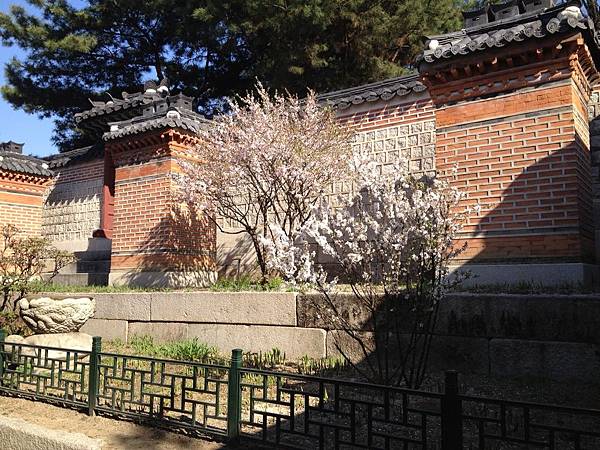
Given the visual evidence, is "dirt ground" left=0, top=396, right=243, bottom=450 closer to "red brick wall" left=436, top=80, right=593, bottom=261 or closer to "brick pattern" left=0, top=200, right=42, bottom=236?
"red brick wall" left=436, top=80, right=593, bottom=261

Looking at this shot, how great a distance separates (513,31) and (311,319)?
4.39m

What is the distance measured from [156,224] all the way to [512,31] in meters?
7.27

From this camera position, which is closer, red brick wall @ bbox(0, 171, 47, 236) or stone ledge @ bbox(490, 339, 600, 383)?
stone ledge @ bbox(490, 339, 600, 383)

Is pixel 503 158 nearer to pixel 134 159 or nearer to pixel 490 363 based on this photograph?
pixel 490 363

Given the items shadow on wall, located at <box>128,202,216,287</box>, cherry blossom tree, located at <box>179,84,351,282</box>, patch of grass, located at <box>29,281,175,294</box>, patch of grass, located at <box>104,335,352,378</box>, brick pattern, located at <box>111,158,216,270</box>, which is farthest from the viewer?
brick pattern, located at <box>111,158,216,270</box>

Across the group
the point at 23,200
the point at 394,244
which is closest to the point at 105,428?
the point at 394,244

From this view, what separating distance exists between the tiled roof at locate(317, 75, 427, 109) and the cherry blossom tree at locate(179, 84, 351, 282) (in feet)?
1.89

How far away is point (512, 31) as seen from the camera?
6.17 m

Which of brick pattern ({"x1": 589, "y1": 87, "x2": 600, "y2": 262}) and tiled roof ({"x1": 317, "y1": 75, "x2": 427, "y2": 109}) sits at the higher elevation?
tiled roof ({"x1": 317, "y1": 75, "x2": 427, "y2": 109})

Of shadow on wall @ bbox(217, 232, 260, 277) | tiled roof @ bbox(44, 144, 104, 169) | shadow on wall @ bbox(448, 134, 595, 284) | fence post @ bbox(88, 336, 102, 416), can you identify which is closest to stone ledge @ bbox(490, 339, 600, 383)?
shadow on wall @ bbox(448, 134, 595, 284)

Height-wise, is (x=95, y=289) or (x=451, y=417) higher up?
(x=95, y=289)

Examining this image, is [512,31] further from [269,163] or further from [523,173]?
[269,163]

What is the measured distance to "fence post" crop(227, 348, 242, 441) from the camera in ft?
13.5

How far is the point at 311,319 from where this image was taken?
6.58 meters
